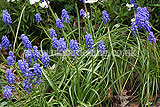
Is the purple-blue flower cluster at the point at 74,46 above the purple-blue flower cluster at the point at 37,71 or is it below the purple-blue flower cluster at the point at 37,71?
above

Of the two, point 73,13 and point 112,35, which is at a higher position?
point 73,13

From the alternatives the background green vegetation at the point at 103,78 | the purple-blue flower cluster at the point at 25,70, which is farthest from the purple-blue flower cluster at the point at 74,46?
the purple-blue flower cluster at the point at 25,70

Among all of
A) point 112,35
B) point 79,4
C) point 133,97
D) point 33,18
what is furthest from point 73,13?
point 133,97

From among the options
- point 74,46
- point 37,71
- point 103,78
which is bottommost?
point 103,78

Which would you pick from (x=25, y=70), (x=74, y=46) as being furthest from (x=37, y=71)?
(x=74, y=46)

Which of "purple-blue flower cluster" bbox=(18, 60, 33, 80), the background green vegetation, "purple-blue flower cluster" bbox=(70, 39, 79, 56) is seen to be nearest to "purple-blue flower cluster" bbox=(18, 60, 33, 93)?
"purple-blue flower cluster" bbox=(18, 60, 33, 80)

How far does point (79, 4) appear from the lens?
5.82 m

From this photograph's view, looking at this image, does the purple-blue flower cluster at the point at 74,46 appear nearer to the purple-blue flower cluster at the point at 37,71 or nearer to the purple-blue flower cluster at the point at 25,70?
the purple-blue flower cluster at the point at 37,71

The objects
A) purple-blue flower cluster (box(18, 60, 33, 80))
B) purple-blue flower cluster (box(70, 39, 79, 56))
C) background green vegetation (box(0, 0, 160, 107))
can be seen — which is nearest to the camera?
purple-blue flower cluster (box(18, 60, 33, 80))

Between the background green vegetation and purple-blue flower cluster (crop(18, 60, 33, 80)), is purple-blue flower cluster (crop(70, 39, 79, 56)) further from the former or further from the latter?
purple-blue flower cluster (crop(18, 60, 33, 80))

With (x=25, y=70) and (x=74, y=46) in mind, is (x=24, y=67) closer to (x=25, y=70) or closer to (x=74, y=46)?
(x=25, y=70)

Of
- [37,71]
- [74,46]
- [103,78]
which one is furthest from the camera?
[103,78]

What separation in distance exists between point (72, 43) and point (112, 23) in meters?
2.11

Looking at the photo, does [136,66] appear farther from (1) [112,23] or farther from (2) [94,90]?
(1) [112,23]
